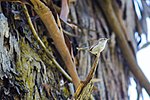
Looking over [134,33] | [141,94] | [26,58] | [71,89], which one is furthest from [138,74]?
[26,58]

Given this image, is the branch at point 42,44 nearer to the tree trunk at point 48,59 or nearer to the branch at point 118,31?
the tree trunk at point 48,59

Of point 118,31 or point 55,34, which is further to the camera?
point 118,31

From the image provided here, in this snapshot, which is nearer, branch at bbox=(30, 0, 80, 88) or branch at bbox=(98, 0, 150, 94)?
branch at bbox=(30, 0, 80, 88)

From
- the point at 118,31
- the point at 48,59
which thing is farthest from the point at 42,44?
the point at 118,31

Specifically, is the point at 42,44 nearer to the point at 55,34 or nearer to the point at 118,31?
the point at 55,34

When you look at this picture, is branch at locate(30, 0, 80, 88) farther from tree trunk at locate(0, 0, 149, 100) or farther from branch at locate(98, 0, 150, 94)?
branch at locate(98, 0, 150, 94)

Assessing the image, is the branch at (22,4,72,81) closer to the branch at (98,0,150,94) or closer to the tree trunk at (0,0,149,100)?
the tree trunk at (0,0,149,100)

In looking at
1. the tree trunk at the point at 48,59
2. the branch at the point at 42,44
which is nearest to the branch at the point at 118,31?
the tree trunk at the point at 48,59

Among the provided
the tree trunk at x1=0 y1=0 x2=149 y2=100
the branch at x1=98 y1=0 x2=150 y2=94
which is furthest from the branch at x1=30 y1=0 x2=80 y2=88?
the branch at x1=98 y1=0 x2=150 y2=94

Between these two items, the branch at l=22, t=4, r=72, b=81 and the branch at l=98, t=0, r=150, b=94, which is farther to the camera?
the branch at l=98, t=0, r=150, b=94
